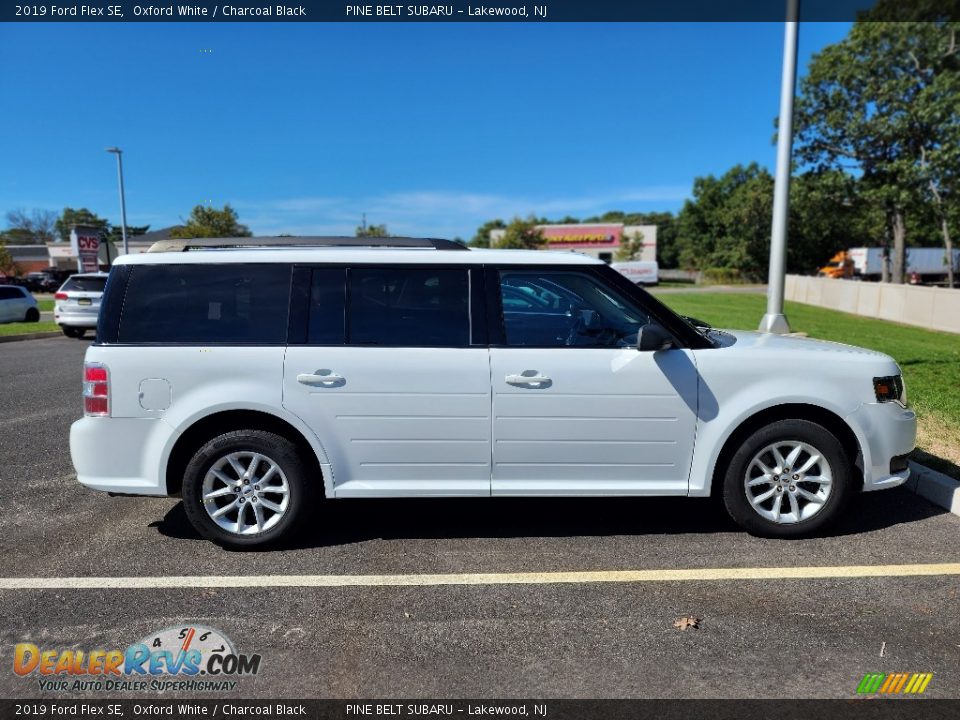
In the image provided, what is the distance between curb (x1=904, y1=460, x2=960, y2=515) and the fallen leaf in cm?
258

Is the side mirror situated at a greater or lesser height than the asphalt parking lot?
greater

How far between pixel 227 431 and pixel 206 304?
0.78 metres

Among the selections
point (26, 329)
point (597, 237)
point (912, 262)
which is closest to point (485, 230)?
point (597, 237)

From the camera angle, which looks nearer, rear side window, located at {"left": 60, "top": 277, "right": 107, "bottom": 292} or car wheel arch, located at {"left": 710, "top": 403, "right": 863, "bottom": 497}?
car wheel arch, located at {"left": 710, "top": 403, "right": 863, "bottom": 497}

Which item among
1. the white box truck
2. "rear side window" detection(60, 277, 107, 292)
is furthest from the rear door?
the white box truck

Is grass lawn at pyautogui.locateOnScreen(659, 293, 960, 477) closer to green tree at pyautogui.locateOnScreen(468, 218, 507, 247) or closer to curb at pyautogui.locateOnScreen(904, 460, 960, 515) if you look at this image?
curb at pyautogui.locateOnScreen(904, 460, 960, 515)

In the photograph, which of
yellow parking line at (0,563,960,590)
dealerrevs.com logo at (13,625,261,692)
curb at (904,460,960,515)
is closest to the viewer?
dealerrevs.com logo at (13,625,261,692)

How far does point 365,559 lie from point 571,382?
5.26ft

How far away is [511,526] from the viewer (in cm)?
463

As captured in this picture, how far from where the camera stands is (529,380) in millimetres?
4059

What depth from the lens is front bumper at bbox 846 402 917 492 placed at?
4.20 metres

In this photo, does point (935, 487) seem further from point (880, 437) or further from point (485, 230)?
point (485, 230)

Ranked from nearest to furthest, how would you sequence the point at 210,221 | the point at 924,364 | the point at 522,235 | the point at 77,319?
the point at 924,364
the point at 77,319
the point at 210,221
the point at 522,235

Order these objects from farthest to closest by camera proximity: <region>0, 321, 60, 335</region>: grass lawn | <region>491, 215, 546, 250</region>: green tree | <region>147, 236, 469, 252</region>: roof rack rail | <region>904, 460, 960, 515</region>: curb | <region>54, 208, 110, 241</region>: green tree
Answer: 1. <region>54, 208, 110, 241</region>: green tree
2. <region>491, 215, 546, 250</region>: green tree
3. <region>0, 321, 60, 335</region>: grass lawn
4. <region>904, 460, 960, 515</region>: curb
5. <region>147, 236, 469, 252</region>: roof rack rail
